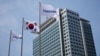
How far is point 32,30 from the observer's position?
3828cm

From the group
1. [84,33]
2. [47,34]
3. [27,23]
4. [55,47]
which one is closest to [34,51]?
[47,34]

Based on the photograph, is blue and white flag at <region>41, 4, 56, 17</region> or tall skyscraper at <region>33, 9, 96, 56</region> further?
tall skyscraper at <region>33, 9, 96, 56</region>

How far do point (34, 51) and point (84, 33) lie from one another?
1800 inches

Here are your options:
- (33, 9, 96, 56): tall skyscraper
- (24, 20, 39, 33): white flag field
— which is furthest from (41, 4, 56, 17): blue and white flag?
(33, 9, 96, 56): tall skyscraper

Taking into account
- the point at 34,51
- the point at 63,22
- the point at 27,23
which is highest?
the point at 63,22

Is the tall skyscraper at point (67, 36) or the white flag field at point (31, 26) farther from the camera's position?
the tall skyscraper at point (67, 36)

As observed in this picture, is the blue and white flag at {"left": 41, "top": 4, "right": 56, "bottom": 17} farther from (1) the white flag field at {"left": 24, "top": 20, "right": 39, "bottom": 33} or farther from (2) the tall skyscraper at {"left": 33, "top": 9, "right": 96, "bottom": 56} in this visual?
(2) the tall skyscraper at {"left": 33, "top": 9, "right": 96, "bottom": 56}

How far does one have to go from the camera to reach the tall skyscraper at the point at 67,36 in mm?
121938

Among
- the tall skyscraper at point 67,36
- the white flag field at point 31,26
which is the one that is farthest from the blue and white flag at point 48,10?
the tall skyscraper at point 67,36

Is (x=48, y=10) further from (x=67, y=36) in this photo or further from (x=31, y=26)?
(x=67, y=36)

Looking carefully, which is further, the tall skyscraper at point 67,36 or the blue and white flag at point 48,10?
the tall skyscraper at point 67,36

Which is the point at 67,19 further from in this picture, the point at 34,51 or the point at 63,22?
the point at 34,51

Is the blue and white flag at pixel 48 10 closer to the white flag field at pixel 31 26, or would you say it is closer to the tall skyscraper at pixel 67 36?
the white flag field at pixel 31 26

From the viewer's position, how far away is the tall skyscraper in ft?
400
